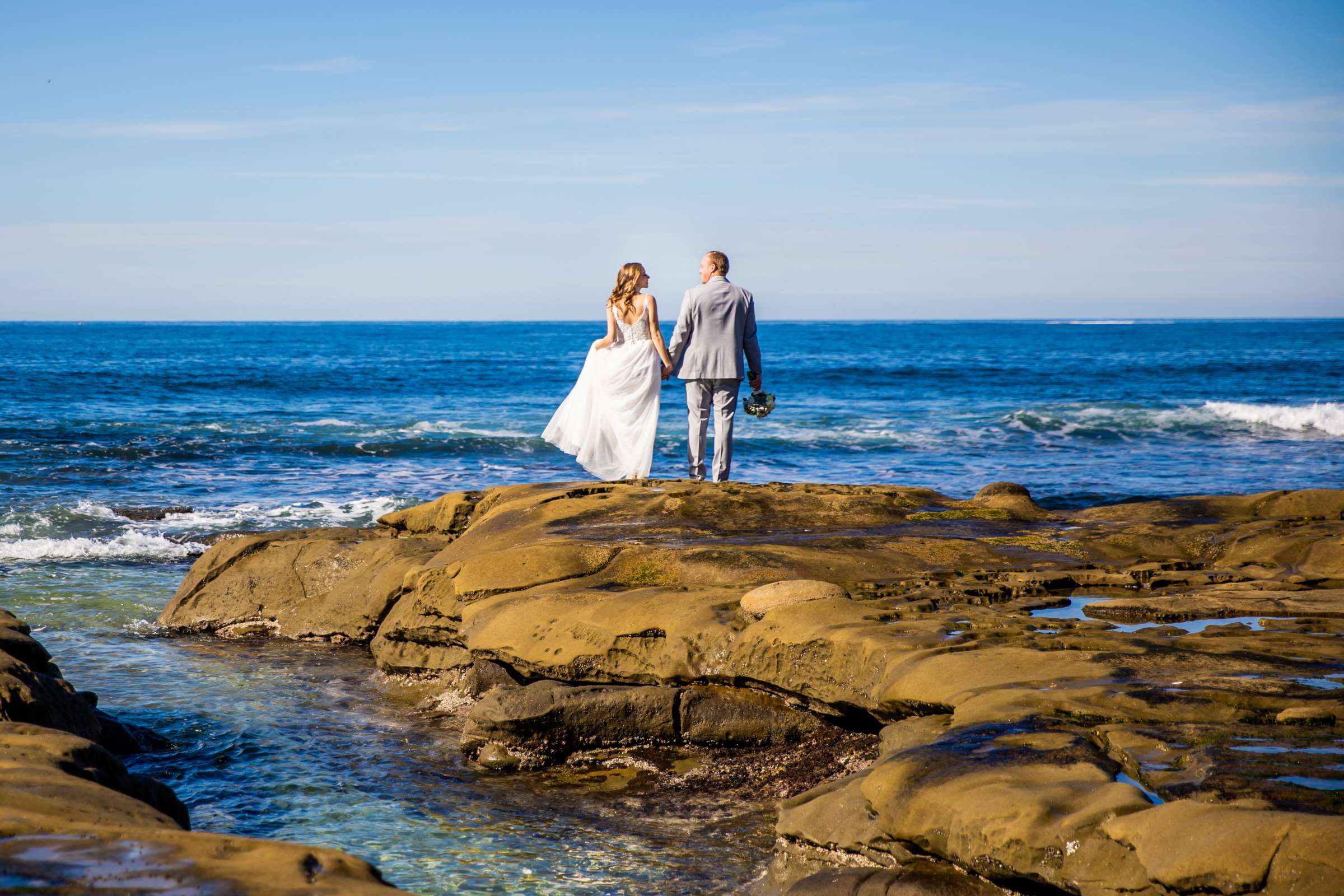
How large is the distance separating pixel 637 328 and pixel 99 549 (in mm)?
7220

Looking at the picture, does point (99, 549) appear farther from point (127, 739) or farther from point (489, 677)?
point (489, 677)

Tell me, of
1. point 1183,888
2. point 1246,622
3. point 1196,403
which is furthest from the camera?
point 1196,403

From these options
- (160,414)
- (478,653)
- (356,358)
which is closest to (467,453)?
(160,414)

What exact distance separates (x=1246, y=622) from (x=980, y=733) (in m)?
2.29

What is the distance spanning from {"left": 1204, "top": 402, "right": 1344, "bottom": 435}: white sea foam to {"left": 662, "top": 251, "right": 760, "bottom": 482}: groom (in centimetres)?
2094

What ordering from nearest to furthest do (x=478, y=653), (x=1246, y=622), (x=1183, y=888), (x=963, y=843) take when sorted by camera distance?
(x=1183, y=888) → (x=963, y=843) → (x=1246, y=622) → (x=478, y=653)

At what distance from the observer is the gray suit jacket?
951 cm

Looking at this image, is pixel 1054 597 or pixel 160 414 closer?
pixel 1054 597

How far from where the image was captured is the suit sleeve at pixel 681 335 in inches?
376

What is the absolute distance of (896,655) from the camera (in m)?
5.20

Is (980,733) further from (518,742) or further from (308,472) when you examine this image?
(308,472)

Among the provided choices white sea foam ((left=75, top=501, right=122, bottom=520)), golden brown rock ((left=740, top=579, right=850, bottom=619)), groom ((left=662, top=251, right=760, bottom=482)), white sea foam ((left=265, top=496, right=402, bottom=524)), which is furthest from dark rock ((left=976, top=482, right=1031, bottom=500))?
white sea foam ((left=75, top=501, right=122, bottom=520))

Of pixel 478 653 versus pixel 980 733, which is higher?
pixel 980 733

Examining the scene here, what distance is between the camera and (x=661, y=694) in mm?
6082
